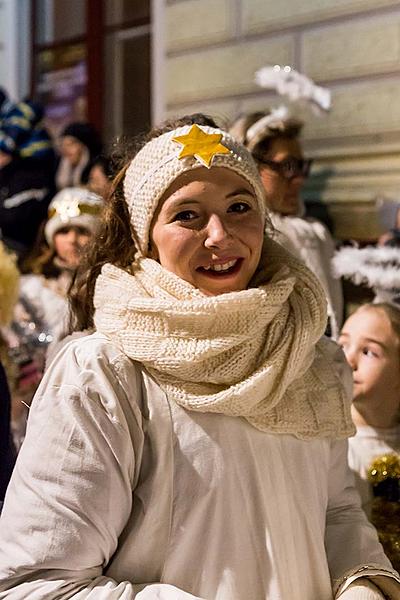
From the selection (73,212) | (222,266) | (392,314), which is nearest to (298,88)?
(73,212)

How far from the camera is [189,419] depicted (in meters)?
2.13

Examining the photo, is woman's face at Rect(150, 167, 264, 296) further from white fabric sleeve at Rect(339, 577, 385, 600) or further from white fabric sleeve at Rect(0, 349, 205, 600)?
white fabric sleeve at Rect(339, 577, 385, 600)

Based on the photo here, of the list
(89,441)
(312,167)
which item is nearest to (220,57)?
(312,167)

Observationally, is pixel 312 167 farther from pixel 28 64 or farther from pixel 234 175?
pixel 28 64

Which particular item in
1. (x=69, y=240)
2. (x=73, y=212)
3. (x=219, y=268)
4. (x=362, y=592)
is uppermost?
(x=219, y=268)

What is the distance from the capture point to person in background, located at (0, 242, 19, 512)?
9.37ft

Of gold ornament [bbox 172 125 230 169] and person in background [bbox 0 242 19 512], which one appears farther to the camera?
person in background [bbox 0 242 19 512]

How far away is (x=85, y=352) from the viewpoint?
6.91ft

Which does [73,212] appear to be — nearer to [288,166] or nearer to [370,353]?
[288,166]

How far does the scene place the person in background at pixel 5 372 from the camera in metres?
2.86

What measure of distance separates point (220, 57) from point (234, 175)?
4.85 m

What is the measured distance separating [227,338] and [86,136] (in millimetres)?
6115

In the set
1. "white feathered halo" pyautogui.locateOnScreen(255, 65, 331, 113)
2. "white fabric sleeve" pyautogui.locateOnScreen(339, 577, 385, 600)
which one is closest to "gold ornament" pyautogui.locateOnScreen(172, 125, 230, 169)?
"white fabric sleeve" pyautogui.locateOnScreen(339, 577, 385, 600)

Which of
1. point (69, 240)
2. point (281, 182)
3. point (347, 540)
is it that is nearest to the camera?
point (347, 540)
